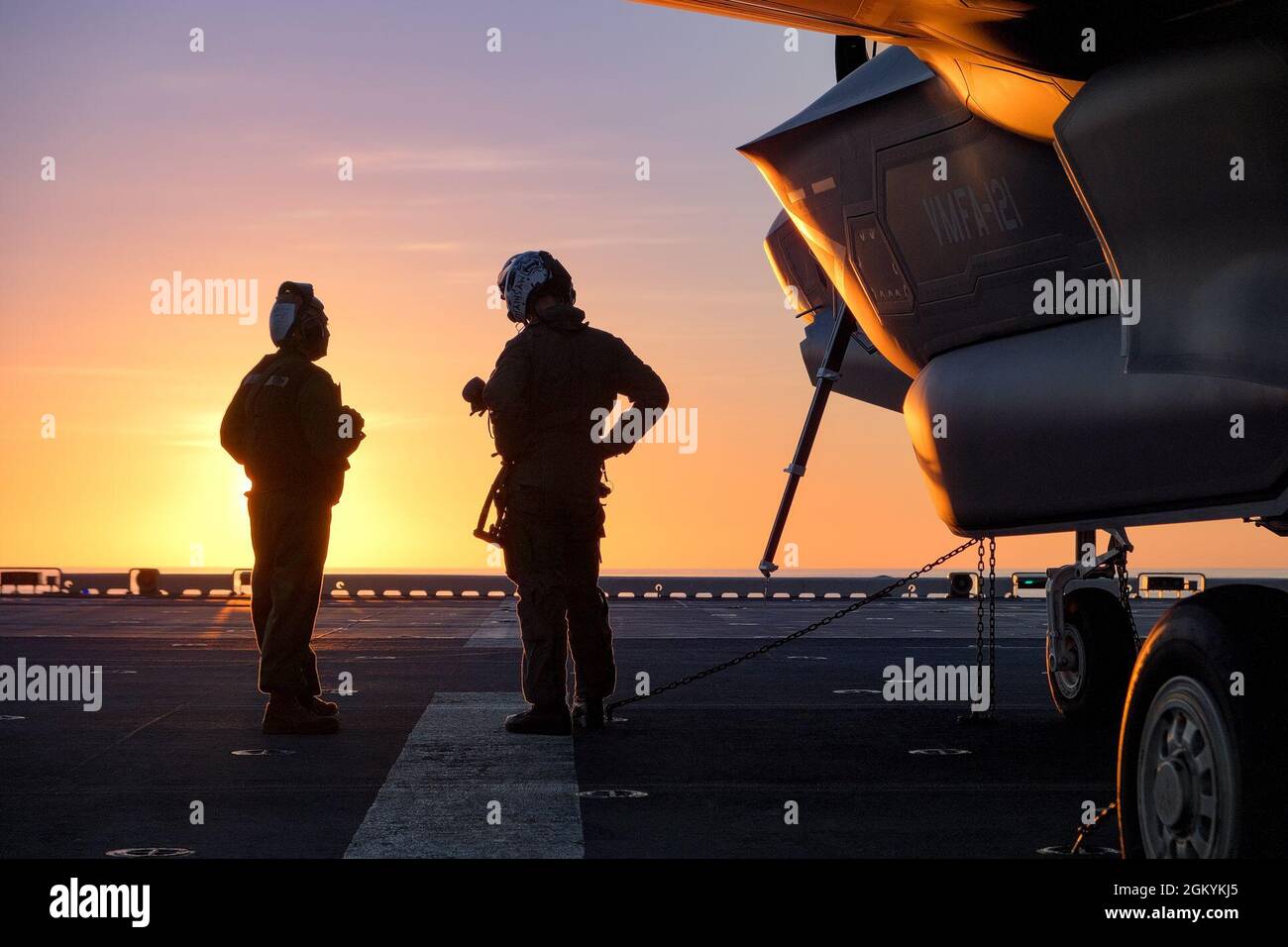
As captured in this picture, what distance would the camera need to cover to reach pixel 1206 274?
179 inches

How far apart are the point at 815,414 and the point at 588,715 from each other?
2057 millimetres

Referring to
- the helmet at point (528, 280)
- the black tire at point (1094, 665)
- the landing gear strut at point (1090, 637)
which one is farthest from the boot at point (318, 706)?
the black tire at point (1094, 665)

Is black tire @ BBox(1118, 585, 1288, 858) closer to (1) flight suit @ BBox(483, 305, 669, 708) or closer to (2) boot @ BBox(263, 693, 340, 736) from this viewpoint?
(1) flight suit @ BBox(483, 305, 669, 708)

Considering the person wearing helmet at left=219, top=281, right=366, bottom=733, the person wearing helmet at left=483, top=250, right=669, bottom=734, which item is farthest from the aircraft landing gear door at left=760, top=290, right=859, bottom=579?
the person wearing helmet at left=219, top=281, right=366, bottom=733

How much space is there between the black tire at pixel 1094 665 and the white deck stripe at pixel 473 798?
10.2 ft

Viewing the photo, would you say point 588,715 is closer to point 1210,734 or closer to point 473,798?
point 473,798

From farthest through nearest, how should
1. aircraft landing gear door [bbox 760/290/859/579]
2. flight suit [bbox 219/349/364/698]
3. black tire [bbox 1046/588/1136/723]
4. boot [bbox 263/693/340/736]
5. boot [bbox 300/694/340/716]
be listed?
1. black tire [bbox 1046/588/1136/723]
2. boot [bbox 300/694/340/716]
3. flight suit [bbox 219/349/364/698]
4. boot [bbox 263/693/340/736]
5. aircraft landing gear door [bbox 760/290/859/579]

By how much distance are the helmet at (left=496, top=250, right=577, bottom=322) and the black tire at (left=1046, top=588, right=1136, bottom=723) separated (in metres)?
3.57

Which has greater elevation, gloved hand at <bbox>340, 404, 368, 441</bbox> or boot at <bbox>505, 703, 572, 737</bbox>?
gloved hand at <bbox>340, 404, 368, 441</bbox>

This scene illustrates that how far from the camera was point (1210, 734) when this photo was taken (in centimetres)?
404

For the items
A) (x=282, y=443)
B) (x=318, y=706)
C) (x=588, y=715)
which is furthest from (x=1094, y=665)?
(x=282, y=443)

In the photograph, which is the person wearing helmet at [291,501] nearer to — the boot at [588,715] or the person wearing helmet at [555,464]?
the person wearing helmet at [555,464]

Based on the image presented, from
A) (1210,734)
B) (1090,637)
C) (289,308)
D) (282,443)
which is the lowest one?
(1210,734)

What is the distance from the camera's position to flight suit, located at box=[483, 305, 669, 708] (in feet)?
27.1
